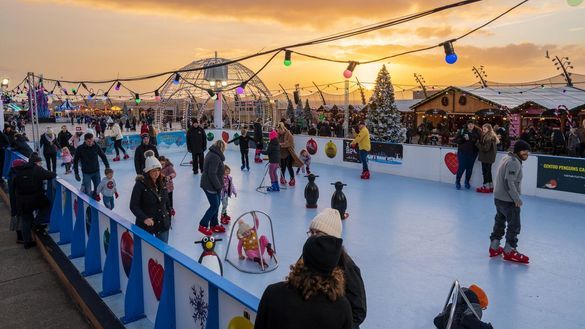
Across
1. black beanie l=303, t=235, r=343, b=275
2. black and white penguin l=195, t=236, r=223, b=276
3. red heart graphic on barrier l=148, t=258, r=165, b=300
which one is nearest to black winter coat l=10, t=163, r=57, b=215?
black and white penguin l=195, t=236, r=223, b=276

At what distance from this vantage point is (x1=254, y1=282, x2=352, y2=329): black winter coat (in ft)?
5.75

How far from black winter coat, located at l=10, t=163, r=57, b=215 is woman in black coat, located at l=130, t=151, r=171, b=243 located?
123 inches

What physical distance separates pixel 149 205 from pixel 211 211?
2.31 meters

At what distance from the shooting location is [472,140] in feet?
34.8

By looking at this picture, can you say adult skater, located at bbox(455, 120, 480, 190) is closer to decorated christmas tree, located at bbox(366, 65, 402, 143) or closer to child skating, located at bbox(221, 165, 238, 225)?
child skating, located at bbox(221, 165, 238, 225)

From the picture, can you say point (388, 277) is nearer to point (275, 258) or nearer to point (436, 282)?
point (436, 282)

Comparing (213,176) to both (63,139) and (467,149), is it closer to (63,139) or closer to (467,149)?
(467,149)

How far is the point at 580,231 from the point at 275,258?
5.27 metres

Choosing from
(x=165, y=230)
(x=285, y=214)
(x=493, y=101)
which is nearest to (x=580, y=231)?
(x=285, y=214)

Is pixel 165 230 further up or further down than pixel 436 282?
further up

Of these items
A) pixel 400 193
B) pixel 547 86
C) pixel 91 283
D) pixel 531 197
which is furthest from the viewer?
pixel 547 86

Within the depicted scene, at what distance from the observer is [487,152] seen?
1024 cm

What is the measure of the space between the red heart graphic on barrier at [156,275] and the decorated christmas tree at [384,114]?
15802 mm

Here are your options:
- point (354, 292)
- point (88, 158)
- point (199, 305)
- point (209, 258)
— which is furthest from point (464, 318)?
point (88, 158)
